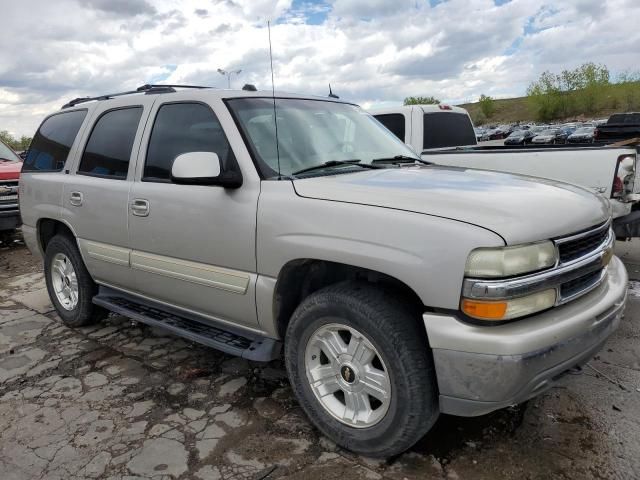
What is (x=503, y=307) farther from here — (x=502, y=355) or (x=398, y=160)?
(x=398, y=160)

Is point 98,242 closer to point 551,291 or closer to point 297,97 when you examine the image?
point 297,97

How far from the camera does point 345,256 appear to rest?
2.46 m

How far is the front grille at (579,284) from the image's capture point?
2363 millimetres

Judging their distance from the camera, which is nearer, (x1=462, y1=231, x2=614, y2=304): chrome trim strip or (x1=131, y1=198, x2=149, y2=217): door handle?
(x1=462, y1=231, x2=614, y2=304): chrome trim strip

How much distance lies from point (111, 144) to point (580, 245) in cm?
330

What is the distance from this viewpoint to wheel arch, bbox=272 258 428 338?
259 centimetres

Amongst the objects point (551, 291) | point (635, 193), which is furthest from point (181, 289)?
point (635, 193)

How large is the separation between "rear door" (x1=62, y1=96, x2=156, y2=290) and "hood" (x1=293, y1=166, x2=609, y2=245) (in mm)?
1597

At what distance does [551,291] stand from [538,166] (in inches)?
131

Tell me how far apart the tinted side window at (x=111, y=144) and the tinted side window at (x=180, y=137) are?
0.88ft

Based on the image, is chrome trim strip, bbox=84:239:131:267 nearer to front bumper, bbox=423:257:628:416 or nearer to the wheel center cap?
the wheel center cap

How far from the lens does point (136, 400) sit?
10.9 feet

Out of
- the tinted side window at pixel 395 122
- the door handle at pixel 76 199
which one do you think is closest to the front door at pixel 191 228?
the door handle at pixel 76 199

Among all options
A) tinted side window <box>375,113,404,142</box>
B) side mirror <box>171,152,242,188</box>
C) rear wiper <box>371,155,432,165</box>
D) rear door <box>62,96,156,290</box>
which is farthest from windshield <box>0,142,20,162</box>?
rear wiper <box>371,155,432,165</box>
